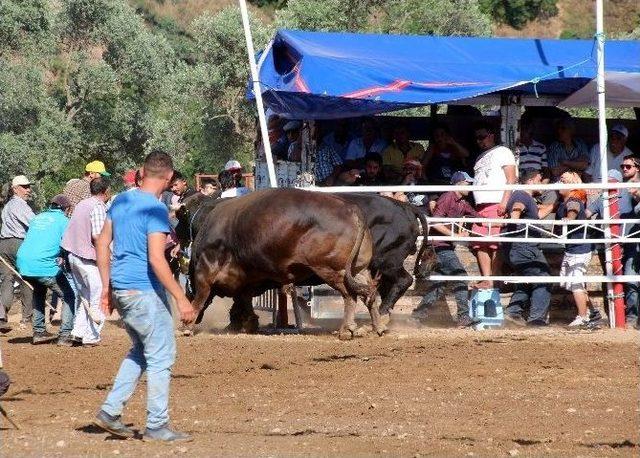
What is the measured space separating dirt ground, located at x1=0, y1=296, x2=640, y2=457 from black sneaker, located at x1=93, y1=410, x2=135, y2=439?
99mm

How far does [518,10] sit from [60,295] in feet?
175

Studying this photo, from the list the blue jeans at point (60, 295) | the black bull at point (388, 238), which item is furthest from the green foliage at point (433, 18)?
the blue jeans at point (60, 295)

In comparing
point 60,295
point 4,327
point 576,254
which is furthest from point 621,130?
point 4,327

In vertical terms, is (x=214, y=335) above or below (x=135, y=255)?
below

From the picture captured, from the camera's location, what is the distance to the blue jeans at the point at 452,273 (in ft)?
51.8

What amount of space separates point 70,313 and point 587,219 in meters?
6.32

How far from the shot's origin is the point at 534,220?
49.8 feet

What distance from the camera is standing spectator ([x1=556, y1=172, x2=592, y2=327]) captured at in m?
15.3

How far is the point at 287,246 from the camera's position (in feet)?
45.6

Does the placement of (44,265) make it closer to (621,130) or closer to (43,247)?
(43,247)

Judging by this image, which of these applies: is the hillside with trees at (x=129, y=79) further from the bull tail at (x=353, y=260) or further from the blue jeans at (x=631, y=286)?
the blue jeans at (x=631, y=286)

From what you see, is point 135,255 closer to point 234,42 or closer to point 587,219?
point 587,219

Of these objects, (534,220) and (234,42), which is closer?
(534,220)

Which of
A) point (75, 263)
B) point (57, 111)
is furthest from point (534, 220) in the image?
point (57, 111)
